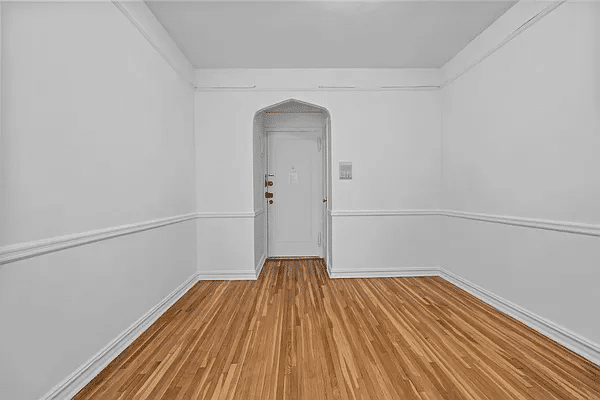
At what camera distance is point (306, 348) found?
2512 mm

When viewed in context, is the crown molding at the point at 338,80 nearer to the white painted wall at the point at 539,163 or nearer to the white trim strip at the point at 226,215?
the white painted wall at the point at 539,163

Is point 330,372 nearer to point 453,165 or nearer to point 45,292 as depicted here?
point 45,292

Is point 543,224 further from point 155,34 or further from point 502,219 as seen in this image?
point 155,34

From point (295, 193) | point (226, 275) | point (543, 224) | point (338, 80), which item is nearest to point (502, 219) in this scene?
point (543, 224)

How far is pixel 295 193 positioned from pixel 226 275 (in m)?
2.18

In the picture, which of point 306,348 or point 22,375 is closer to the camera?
point 22,375

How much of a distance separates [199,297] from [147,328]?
3.16 ft

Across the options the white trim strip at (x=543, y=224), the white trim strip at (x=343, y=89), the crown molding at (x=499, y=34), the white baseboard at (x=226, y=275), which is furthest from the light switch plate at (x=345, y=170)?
the white baseboard at (x=226, y=275)

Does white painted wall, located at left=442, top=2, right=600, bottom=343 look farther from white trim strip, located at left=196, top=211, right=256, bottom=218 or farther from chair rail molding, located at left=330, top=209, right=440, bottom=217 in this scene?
white trim strip, located at left=196, top=211, right=256, bottom=218

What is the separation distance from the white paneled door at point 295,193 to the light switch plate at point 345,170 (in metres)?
1.40

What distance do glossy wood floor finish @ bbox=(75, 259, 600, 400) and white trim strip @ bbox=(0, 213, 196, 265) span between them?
902 mm

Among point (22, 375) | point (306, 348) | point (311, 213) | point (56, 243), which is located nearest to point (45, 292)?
point (56, 243)

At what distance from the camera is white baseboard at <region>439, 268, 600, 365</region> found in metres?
2.33

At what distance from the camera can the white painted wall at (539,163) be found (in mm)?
2393
